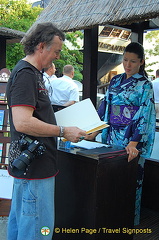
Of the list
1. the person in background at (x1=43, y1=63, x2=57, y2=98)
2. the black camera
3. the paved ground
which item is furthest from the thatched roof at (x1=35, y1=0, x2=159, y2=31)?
the paved ground

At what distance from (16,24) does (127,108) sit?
9.66 m

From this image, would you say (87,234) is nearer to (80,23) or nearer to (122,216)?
(122,216)

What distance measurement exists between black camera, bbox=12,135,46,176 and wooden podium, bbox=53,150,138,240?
56cm

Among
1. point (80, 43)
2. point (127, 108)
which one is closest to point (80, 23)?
point (127, 108)

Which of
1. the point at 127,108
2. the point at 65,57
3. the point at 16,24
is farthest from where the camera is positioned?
the point at 65,57

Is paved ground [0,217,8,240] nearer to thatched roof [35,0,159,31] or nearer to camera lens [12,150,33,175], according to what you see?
camera lens [12,150,33,175]

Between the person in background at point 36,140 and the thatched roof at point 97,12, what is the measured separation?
0.83 m

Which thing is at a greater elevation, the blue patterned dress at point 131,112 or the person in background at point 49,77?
the person in background at point 49,77

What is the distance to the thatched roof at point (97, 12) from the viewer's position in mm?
2342

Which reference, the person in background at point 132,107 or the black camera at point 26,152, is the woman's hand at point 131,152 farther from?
the black camera at point 26,152

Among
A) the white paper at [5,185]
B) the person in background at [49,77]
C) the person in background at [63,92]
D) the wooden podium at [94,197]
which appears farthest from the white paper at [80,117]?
the person in background at [63,92]

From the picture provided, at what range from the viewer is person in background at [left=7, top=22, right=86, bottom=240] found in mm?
1738

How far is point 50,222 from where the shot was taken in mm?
1944

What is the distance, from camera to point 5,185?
314 cm
